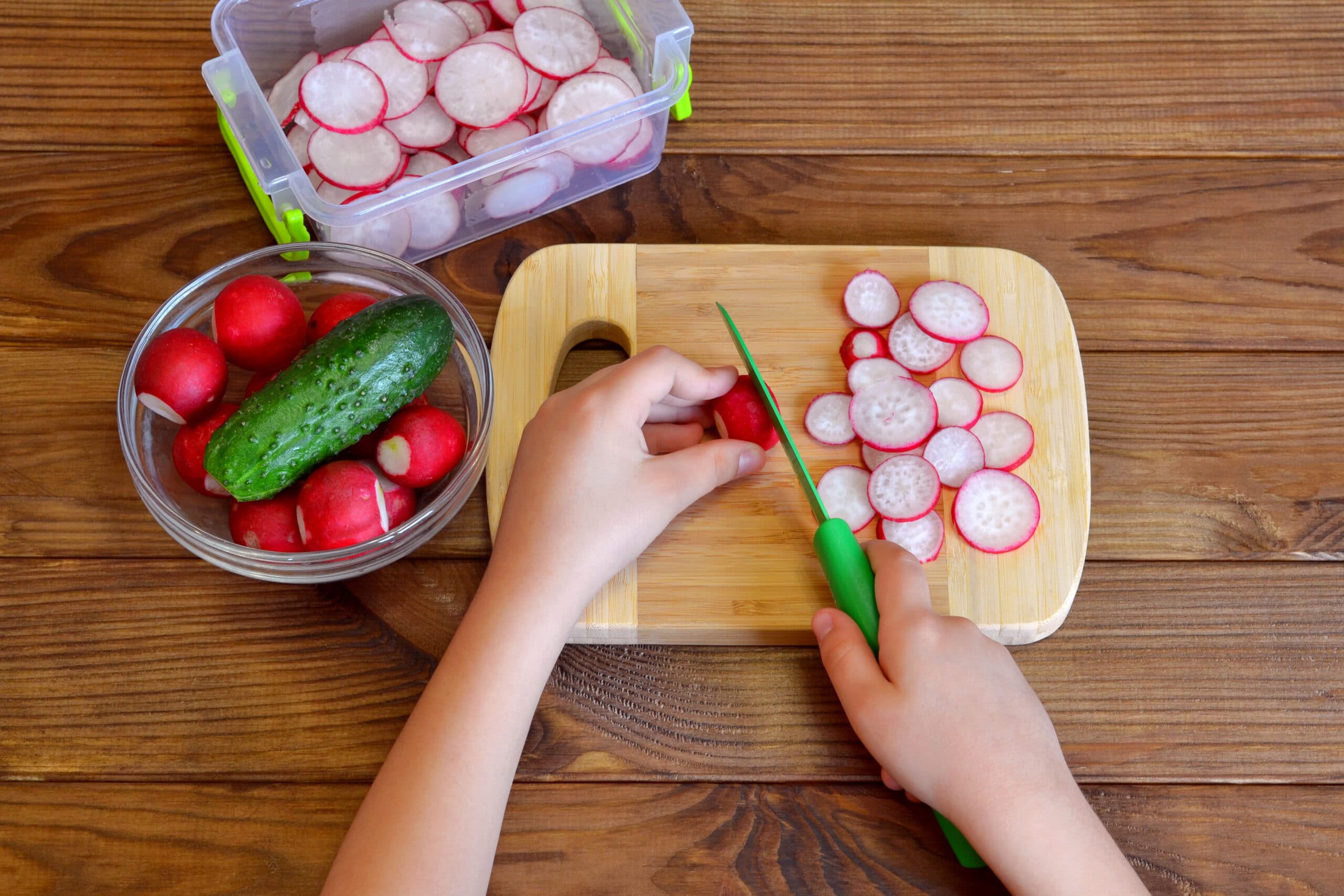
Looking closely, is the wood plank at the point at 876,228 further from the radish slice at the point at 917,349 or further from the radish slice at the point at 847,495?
the radish slice at the point at 847,495

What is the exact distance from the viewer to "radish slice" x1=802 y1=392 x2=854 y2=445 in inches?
47.6

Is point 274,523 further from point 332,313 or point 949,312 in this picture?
point 949,312

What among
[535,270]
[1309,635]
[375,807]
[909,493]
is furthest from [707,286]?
[1309,635]

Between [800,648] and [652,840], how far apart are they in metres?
0.26

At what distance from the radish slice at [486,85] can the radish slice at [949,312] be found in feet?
1.75

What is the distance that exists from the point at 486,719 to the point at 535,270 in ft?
1.77

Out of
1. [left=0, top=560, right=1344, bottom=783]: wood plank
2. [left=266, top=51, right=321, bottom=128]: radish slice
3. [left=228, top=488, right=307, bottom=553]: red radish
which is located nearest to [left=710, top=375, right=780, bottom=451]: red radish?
[left=0, top=560, right=1344, bottom=783]: wood plank

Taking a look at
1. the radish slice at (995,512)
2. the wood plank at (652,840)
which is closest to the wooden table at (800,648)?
the wood plank at (652,840)

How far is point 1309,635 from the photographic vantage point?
121 cm

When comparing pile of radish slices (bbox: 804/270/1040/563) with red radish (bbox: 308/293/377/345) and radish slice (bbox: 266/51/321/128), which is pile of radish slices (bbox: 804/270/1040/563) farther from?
radish slice (bbox: 266/51/321/128)

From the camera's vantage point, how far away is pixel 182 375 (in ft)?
3.50

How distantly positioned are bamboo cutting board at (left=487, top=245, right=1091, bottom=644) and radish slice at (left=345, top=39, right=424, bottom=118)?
24cm

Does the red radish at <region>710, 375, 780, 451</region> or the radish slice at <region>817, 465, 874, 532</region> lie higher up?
the red radish at <region>710, 375, 780, 451</region>

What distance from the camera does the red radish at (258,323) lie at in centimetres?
109
